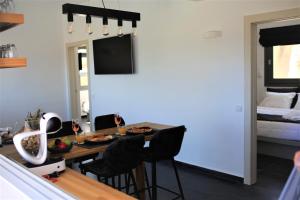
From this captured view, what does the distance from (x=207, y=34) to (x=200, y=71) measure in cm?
54

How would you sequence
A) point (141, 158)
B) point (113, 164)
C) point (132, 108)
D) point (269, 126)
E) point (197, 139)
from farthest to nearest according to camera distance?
point (132, 108)
point (269, 126)
point (197, 139)
point (141, 158)
point (113, 164)

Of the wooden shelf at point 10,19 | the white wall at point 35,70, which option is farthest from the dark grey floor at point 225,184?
the white wall at point 35,70

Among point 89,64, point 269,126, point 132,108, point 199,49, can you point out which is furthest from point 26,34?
point 269,126

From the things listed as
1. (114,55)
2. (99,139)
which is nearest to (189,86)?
(114,55)

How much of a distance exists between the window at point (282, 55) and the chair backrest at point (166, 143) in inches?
197

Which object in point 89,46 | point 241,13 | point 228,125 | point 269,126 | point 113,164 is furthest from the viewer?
point 89,46

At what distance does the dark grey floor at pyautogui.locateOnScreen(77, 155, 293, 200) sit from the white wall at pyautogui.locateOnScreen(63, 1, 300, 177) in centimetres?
24

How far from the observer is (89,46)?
6344mm

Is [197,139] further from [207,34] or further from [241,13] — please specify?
[241,13]

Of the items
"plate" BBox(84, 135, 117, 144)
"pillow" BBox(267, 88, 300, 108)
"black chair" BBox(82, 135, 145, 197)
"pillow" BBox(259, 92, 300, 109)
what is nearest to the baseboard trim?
"black chair" BBox(82, 135, 145, 197)

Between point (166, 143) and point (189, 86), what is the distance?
1.72 m

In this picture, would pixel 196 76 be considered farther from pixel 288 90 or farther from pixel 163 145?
pixel 288 90

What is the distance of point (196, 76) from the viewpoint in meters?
4.37

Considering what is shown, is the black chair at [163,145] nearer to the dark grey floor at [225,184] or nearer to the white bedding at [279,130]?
the dark grey floor at [225,184]
